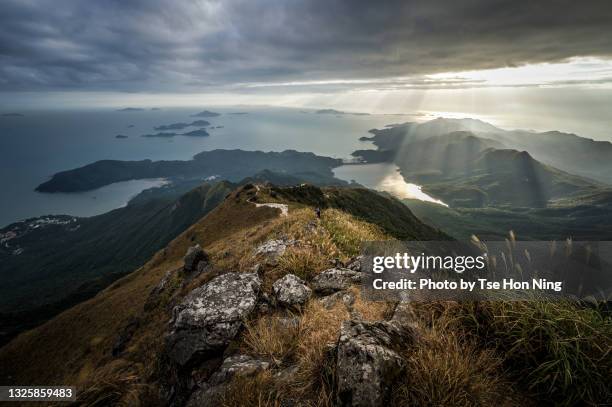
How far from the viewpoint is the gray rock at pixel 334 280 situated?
7.32 m

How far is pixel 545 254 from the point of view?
541cm

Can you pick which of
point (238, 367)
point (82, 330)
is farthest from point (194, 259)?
point (82, 330)

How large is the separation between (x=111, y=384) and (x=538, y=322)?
7002mm

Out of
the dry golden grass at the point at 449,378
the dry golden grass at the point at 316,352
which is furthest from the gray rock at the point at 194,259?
the dry golden grass at the point at 449,378

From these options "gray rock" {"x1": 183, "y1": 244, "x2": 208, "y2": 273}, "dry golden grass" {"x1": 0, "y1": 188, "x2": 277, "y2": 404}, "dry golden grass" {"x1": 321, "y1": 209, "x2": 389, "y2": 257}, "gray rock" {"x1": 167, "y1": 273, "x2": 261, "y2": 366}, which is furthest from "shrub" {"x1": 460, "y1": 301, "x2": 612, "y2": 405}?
"dry golden grass" {"x1": 0, "y1": 188, "x2": 277, "y2": 404}

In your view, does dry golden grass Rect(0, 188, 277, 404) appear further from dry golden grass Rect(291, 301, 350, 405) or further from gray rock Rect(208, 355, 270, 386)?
dry golden grass Rect(291, 301, 350, 405)

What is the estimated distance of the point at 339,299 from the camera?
21.9ft

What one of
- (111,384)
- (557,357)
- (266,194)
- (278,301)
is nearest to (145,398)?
(111,384)

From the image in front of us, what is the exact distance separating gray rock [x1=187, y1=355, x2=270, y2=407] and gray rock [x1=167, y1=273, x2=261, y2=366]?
86 centimetres

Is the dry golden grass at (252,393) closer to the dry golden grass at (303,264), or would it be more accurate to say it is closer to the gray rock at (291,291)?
the gray rock at (291,291)

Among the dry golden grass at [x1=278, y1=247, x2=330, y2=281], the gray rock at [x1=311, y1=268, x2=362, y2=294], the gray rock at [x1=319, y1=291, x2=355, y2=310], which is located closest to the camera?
the gray rock at [x1=319, y1=291, x2=355, y2=310]

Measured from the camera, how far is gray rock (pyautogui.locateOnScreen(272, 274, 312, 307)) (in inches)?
268

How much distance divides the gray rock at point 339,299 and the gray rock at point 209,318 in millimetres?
1644

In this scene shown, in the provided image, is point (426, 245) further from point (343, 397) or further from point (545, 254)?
point (343, 397)
